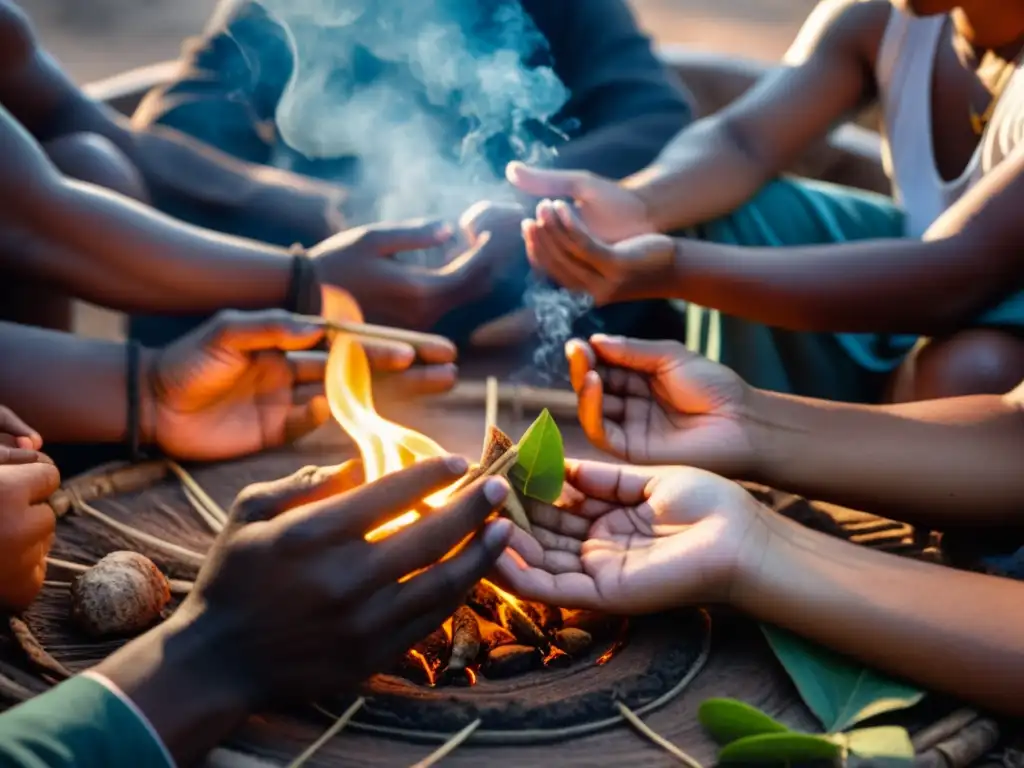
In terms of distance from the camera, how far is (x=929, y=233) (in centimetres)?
150

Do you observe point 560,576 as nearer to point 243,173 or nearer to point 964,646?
point 964,646

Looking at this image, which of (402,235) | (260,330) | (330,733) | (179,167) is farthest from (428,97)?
(330,733)

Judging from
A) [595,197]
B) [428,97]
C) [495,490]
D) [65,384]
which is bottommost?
[65,384]

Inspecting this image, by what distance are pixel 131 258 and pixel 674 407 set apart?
0.84 meters

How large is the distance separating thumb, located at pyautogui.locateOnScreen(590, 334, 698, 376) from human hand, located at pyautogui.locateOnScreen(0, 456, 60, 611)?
64cm

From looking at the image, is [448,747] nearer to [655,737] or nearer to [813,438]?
[655,737]

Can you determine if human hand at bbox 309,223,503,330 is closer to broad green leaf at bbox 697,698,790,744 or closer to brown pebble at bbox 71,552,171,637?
brown pebble at bbox 71,552,171,637

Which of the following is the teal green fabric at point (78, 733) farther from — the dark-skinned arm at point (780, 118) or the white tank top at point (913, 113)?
the white tank top at point (913, 113)

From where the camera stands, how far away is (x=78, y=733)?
2.56ft

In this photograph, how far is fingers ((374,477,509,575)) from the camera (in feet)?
2.89

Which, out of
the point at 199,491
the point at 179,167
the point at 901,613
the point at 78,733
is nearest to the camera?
the point at 78,733

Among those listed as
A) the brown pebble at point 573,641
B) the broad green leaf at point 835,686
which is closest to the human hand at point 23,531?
the brown pebble at point 573,641

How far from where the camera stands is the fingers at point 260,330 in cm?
136

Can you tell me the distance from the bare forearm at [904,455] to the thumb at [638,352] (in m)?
0.13
